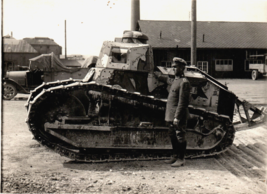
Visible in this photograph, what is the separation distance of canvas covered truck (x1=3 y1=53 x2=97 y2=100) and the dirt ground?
10.4 metres

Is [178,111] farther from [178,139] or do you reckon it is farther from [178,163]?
[178,163]

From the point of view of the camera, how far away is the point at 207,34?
31.5 metres

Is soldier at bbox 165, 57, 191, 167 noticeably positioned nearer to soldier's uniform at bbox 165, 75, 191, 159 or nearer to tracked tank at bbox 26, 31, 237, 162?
soldier's uniform at bbox 165, 75, 191, 159

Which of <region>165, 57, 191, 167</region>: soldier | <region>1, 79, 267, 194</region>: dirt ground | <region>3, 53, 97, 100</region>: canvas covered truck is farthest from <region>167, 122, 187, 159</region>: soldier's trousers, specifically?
<region>3, 53, 97, 100</region>: canvas covered truck

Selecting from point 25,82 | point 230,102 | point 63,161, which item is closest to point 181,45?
point 25,82

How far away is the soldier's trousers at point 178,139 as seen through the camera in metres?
6.38

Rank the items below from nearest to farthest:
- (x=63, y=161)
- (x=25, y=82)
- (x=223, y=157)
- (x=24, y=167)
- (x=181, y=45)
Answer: (x=24, y=167) → (x=63, y=161) → (x=223, y=157) → (x=25, y=82) → (x=181, y=45)

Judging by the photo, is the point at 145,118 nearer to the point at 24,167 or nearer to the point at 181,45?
the point at 24,167

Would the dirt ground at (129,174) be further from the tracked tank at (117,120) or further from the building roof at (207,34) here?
the building roof at (207,34)

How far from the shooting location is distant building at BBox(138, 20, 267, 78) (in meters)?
30.3

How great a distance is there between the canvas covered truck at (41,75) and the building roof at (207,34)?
41.8 feet

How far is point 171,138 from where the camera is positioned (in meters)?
6.51

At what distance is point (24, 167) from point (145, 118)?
259cm

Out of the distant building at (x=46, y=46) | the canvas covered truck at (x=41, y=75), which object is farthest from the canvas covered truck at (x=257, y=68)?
the distant building at (x=46, y=46)
